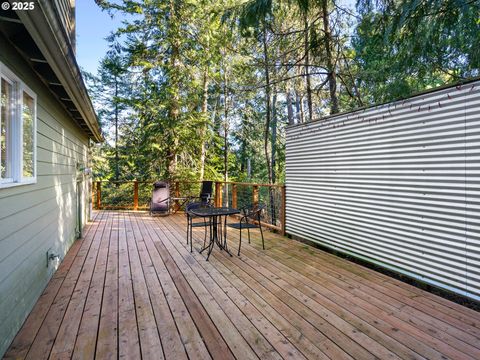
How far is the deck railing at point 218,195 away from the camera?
19.2 ft

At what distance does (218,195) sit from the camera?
25.1 feet

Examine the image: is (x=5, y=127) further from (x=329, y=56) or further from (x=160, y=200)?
(x=160, y=200)

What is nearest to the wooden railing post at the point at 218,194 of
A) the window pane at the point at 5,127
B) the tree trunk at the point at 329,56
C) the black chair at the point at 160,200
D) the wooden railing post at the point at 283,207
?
the black chair at the point at 160,200

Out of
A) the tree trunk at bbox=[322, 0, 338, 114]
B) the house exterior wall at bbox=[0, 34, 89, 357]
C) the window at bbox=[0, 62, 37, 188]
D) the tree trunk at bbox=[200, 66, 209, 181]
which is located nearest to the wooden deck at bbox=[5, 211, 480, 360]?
the house exterior wall at bbox=[0, 34, 89, 357]

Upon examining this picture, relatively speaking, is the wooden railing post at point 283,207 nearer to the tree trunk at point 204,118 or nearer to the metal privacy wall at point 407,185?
the metal privacy wall at point 407,185

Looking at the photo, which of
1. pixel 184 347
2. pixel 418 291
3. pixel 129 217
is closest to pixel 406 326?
pixel 418 291

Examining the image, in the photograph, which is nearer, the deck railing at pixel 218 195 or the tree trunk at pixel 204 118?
the deck railing at pixel 218 195

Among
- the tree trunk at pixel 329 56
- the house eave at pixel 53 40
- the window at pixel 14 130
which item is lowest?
the window at pixel 14 130

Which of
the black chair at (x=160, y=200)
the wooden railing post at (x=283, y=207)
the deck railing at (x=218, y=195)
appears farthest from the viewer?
the black chair at (x=160, y=200)

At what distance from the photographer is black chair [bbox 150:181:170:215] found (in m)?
7.65

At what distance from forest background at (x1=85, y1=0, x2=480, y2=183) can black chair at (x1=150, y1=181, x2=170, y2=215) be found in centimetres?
120

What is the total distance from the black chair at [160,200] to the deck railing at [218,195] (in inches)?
26.6

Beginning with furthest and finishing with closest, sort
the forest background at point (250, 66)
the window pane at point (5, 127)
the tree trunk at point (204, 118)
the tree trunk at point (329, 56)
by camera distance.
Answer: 1. the tree trunk at point (204, 118)
2. the tree trunk at point (329, 56)
3. the forest background at point (250, 66)
4. the window pane at point (5, 127)

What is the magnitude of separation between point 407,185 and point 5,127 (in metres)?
3.73
